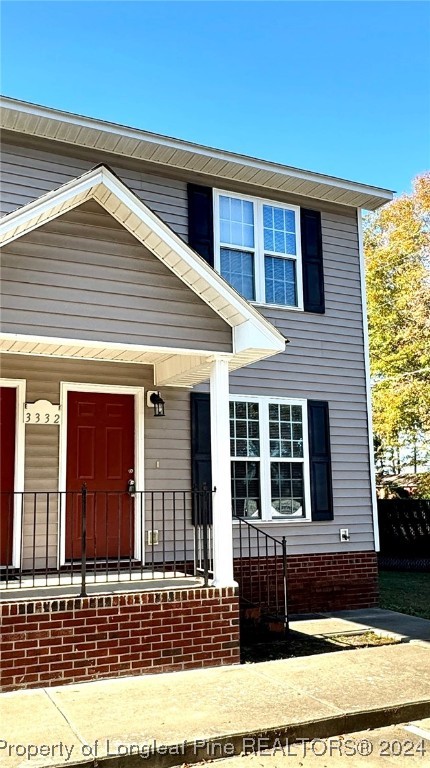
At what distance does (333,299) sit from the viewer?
10.1 m

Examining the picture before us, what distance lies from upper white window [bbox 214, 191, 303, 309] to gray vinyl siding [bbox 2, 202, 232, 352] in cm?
288

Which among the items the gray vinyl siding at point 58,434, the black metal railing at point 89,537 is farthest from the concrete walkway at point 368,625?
the gray vinyl siding at point 58,434

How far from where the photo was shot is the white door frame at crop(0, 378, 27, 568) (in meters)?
7.23

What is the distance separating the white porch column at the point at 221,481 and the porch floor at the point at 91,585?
28 centimetres

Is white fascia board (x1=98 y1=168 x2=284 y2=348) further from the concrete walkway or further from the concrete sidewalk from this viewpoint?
the concrete walkway

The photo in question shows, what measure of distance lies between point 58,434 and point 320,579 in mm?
4235

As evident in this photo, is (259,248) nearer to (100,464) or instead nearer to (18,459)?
(100,464)

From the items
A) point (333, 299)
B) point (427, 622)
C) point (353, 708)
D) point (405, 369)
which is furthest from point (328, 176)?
point (405, 369)

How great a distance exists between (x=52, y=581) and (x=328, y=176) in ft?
21.8

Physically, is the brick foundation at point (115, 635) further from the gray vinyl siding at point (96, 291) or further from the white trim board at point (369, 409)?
the white trim board at point (369, 409)

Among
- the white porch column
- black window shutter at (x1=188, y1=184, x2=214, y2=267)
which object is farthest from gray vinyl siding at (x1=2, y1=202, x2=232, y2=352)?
black window shutter at (x1=188, y1=184, x2=214, y2=267)

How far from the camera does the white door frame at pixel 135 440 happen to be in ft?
24.8

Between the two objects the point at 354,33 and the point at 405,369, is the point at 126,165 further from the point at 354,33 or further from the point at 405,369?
the point at 405,369

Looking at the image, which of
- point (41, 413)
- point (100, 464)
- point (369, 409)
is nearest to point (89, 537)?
point (100, 464)
